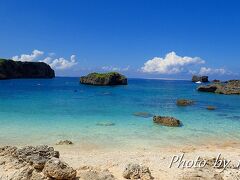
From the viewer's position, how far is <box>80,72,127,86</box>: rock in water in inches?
4584

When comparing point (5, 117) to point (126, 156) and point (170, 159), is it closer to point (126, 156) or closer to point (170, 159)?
point (126, 156)

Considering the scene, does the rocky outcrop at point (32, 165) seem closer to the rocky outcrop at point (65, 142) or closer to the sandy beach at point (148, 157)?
the sandy beach at point (148, 157)

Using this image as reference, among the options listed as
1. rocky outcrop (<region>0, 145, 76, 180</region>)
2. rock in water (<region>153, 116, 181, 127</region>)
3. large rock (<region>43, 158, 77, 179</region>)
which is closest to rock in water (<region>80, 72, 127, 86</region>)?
rock in water (<region>153, 116, 181, 127</region>)

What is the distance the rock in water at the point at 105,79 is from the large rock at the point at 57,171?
10383 centimetres

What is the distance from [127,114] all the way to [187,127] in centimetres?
942

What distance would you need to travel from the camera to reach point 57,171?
38.0 feet

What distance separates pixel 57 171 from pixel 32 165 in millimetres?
1783

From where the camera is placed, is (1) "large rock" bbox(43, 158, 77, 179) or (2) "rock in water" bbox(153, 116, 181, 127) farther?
(2) "rock in water" bbox(153, 116, 181, 127)

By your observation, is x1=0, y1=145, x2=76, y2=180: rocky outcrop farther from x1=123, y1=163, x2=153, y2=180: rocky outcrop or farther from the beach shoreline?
x1=123, y1=163, x2=153, y2=180: rocky outcrop

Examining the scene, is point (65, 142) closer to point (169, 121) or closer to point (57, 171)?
point (57, 171)

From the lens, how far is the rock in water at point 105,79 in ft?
382

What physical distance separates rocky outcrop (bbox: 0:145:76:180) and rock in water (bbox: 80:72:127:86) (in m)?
101

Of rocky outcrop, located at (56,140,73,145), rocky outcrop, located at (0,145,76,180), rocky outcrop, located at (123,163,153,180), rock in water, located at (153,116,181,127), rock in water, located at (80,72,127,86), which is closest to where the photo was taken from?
rocky outcrop, located at (0,145,76,180)

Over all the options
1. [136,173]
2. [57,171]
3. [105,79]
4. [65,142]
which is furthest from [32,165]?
[105,79]
